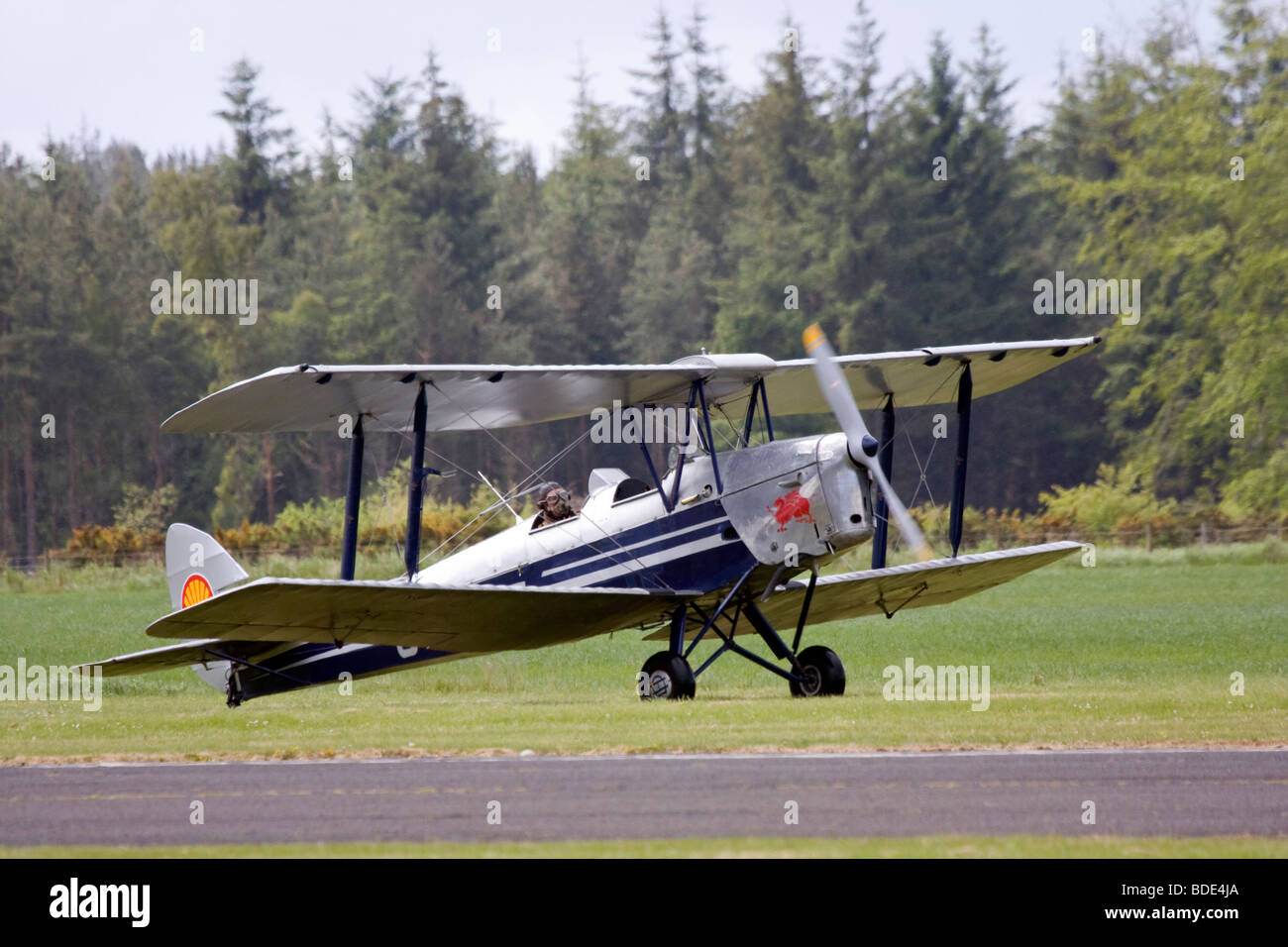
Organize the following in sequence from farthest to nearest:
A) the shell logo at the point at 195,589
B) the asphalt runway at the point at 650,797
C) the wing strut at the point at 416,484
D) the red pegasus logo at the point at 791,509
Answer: the shell logo at the point at 195,589, the wing strut at the point at 416,484, the red pegasus logo at the point at 791,509, the asphalt runway at the point at 650,797

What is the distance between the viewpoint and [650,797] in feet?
31.9

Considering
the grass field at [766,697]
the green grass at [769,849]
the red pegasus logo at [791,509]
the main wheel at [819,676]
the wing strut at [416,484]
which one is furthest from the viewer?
the main wheel at [819,676]

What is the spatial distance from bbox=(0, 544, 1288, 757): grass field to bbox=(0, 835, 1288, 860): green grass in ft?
14.1

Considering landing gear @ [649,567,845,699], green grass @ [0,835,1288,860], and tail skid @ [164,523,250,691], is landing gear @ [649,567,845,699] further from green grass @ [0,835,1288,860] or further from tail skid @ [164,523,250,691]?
green grass @ [0,835,1288,860]

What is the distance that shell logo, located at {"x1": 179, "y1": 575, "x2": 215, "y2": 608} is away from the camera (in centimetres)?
1889

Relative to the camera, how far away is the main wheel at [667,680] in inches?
644

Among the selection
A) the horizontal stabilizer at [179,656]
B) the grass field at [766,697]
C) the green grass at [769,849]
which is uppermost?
the horizontal stabilizer at [179,656]

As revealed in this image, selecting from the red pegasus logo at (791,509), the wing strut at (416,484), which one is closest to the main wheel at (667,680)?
the red pegasus logo at (791,509)

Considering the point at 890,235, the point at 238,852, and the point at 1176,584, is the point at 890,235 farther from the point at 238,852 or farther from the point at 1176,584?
the point at 238,852

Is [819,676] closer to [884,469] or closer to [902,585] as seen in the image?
[902,585]

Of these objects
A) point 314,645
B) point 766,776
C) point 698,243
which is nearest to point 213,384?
point 698,243

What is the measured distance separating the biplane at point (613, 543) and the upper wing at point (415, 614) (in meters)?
0.03

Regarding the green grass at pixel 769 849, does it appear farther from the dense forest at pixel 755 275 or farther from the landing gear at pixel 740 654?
the dense forest at pixel 755 275

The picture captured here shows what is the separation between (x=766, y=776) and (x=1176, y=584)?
35316 mm
